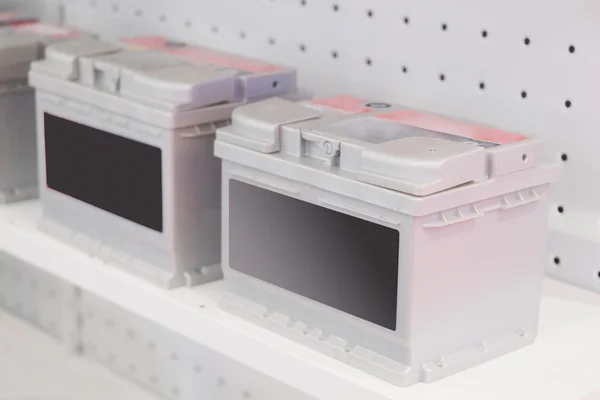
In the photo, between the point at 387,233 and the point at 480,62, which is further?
the point at 480,62

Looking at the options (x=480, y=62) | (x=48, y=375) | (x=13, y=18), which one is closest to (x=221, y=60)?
(x=480, y=62)

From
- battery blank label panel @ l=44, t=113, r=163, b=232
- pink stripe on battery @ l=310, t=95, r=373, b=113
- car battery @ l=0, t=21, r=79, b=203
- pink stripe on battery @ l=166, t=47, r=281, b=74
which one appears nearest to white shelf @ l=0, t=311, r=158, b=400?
car battery @ l=0, t=21, r=79, b=203

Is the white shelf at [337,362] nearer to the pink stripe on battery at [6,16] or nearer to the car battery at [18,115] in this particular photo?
the car battery at [18,115]

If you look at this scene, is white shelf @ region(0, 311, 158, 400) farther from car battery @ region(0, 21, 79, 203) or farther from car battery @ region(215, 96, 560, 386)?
car battery @ region(215, 96, 560, 386)

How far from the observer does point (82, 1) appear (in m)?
1.60

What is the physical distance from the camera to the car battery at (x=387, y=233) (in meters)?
0.83

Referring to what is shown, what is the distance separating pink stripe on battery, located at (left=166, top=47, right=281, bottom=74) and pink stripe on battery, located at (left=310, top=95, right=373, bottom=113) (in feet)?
0.36

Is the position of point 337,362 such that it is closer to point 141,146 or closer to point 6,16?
point 141,146

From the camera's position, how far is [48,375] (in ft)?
5.44

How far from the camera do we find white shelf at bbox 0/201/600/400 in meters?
0.86

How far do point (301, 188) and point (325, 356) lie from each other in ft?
0.52

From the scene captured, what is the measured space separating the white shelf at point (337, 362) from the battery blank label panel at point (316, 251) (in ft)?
0.18

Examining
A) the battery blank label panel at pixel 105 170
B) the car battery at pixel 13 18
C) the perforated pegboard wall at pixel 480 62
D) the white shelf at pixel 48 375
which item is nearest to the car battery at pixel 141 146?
the battery blank label panel at pixel 105 170

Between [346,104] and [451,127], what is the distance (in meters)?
0.13
